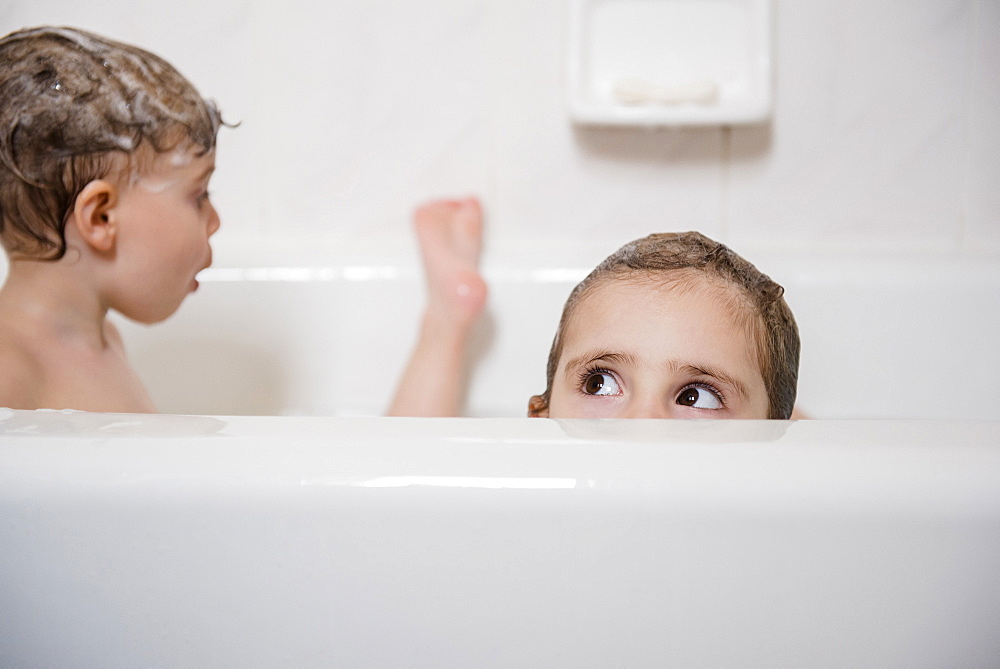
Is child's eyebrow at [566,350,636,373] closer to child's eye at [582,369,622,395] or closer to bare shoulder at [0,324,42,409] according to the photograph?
child's eye at [582,369,622,395]

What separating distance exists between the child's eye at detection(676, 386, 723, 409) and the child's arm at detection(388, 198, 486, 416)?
49 centimetres

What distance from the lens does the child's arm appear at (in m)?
1.11

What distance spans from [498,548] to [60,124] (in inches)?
24.3

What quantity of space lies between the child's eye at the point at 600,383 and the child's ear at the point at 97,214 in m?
0.48

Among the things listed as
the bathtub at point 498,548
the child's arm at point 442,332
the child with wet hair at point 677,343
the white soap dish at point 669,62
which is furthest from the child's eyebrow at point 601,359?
the white soap dish at point 669,62

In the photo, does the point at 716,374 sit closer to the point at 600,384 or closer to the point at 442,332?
the point at 600,384

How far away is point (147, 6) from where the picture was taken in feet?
4.12

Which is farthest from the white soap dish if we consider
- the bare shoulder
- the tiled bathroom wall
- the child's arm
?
the bare shoulder

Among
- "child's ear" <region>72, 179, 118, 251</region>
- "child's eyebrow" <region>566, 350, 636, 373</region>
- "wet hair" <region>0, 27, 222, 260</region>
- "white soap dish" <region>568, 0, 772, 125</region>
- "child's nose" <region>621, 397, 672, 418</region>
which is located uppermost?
"white soap dish" <region>568, 0, 772, 125</region>

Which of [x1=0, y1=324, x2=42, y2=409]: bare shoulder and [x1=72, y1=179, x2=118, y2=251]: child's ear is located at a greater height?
[x1=72, y1=179, x2=118, y2=251]: child's ear

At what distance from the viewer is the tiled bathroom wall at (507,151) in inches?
46.8

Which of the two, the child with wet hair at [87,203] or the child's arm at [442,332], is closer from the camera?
the child with wet hair at [87,203]

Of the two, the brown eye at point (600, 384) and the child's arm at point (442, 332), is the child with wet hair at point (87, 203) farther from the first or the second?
the brown eye at point (600, 384)

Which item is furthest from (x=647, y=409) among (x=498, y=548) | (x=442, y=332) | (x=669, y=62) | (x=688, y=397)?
(x=669, y=62)
